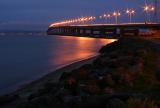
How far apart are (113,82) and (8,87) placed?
1171 centimetres

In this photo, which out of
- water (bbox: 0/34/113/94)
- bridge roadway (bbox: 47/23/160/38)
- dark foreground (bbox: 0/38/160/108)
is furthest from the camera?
bridge roadway (bbox: 47/23/160/38)

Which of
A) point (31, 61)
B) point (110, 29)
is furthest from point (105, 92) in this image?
point (110, 29)

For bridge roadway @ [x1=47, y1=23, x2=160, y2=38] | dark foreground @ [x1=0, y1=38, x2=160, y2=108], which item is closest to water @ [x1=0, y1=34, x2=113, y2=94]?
dark foreground @ [x1=0, y1=38, x2=160, y2=108]

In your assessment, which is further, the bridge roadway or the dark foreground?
→ the bridge roadway

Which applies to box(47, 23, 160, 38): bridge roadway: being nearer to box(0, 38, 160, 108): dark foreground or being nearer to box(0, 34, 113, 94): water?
box(0, 34, 113, 94): water

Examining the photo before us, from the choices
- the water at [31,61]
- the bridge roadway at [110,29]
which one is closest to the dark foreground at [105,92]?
the water at [31,61]

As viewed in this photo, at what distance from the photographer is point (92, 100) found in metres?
10.4

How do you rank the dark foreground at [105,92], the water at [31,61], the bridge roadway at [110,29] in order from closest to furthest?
the dark foreground at [105,92], the water at [31,61], the bridge roadway at [110,29]

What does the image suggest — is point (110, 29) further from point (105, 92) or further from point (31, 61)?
point (105, 92)

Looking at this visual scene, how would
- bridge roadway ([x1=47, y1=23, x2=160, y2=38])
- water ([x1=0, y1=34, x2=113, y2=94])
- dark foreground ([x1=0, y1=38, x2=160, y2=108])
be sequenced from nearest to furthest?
dark foreground ([x1=0, y1=38, x2=160, y2=108])
water ([x1=0, y1=34, x2=113, y2=94])
bridge roadway ([x1=47, y1=23, x2=160, y2=38])

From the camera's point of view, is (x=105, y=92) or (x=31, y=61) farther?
(x=31, y=61)

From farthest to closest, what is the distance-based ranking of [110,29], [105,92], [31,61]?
1. [110,29]
2. [31,61]
3. [105,92]

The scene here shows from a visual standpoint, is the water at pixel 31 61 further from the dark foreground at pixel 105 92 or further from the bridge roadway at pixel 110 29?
the bridge roadway at pixel 110 29

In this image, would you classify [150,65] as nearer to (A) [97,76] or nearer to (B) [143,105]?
(A) [97,76]
